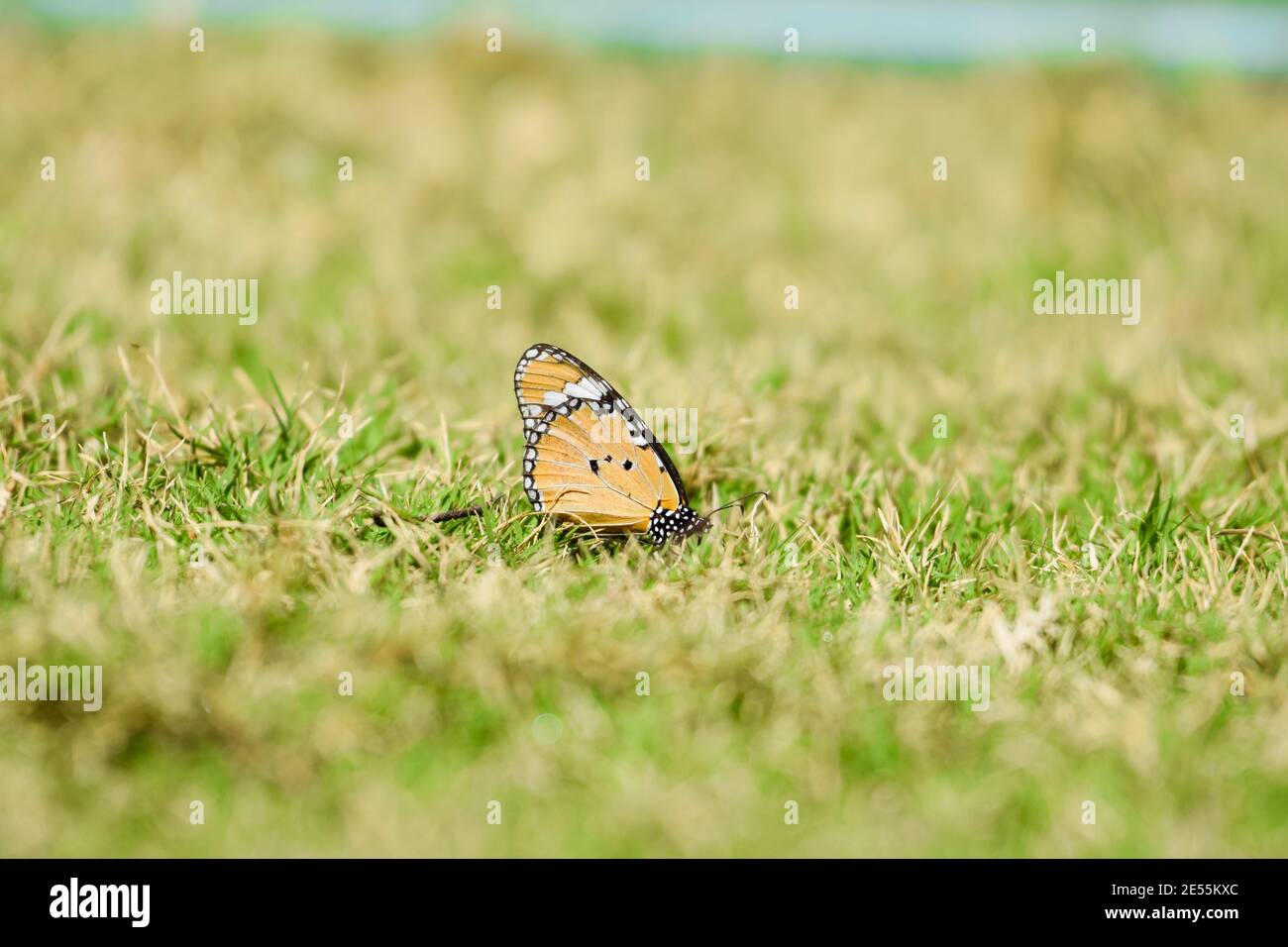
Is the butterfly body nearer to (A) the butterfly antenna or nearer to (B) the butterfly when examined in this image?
(B) the butterfly

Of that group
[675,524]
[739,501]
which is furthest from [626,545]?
[739,501]

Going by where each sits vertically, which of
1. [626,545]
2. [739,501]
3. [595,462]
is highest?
[595,462]

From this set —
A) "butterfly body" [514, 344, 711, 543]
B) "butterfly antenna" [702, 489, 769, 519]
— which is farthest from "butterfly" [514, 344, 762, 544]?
"butterfly antenna" [702, 489, 769, 519]

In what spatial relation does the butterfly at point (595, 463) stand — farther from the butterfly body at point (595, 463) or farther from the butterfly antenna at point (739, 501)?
Answer: the butterfly antenna at point (739, 501)

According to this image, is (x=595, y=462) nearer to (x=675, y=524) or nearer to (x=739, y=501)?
(x=675, y=524)

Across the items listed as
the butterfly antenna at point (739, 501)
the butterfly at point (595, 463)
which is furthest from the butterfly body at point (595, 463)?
the butterfly antenna at point (739, 501)

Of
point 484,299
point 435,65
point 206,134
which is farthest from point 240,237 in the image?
point 435,65
